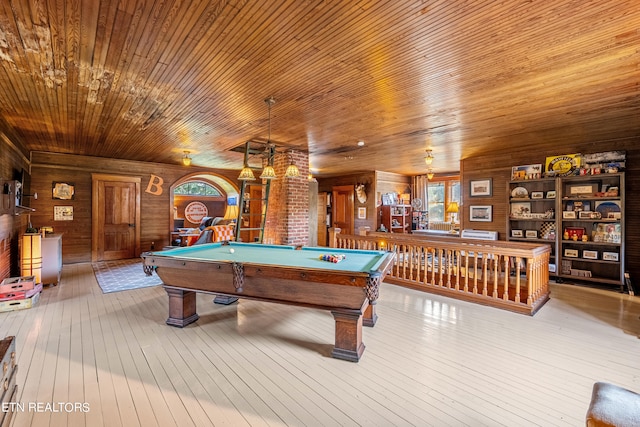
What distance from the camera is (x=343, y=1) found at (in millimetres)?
1817

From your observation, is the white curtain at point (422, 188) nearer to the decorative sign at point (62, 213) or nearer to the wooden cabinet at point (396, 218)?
the wooden cabinet at point (396, 218)

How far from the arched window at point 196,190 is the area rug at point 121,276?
5198 mm

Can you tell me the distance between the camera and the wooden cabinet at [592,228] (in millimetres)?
5012

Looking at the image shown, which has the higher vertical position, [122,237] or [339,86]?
[339,86]

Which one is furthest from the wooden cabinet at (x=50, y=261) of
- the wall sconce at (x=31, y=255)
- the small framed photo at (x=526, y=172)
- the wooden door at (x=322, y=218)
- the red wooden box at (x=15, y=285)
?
the small framed photo at (x=526, y=172)

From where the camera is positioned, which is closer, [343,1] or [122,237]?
[343,1]

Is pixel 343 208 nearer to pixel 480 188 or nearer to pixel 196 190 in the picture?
pixel 480 188

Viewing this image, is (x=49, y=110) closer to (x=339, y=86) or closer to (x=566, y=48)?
(x=339, y=86)

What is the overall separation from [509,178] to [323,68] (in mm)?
5542

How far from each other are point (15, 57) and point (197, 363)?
3.13m

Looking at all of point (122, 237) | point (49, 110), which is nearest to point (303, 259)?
point (49, 110)

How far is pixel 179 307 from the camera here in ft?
10.8

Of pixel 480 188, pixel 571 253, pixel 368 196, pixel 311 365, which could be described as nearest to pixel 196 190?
pixel 368 196

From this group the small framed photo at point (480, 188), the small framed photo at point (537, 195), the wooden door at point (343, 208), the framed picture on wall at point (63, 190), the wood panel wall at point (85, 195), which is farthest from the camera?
the wooden door at point (343, 208)
